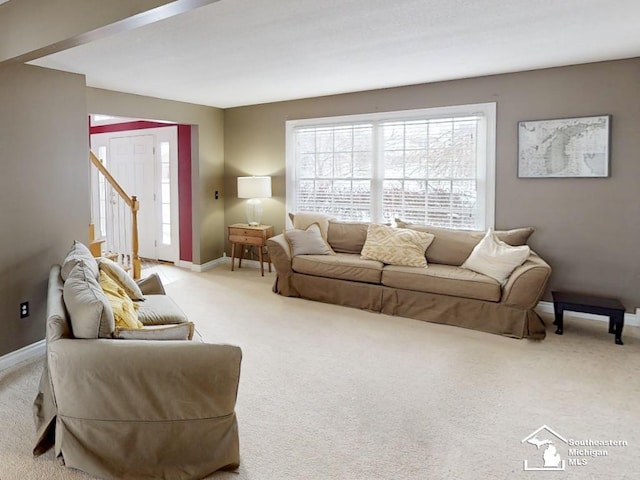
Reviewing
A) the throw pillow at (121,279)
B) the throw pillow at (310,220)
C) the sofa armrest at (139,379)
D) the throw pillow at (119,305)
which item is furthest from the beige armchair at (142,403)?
the throw pillow at (310,220)

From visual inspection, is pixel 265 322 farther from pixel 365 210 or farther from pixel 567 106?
pixel 567 106

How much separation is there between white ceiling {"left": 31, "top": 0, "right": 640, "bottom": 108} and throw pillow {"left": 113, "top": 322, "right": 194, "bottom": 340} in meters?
1.74

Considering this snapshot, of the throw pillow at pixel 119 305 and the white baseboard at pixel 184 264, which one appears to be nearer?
the throw pillow at pixel 119 305

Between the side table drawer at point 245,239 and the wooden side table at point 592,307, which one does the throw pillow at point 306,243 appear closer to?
the side table drawer at point 245,239

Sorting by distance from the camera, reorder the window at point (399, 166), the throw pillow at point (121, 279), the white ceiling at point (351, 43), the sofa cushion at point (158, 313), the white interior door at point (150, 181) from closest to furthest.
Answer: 1. the white ceiling at point (351, 43)
2. the sofa cushion at point (158, 313)
3. the throw pillow at point (121, 279)
4. the window at point (399, 166)
5. the white interior door at point (150, 181)

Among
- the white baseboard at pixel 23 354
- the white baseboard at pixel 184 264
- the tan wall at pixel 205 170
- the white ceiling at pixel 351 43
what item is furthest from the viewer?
the white baseboard at pixel 184 264

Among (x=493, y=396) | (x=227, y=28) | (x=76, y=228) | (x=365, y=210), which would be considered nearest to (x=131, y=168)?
(x=76, y=228)

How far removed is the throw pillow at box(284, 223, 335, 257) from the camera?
16.8 feet

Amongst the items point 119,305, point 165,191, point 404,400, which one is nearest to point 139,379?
point 119,305

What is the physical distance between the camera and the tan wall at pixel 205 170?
19.0 ft

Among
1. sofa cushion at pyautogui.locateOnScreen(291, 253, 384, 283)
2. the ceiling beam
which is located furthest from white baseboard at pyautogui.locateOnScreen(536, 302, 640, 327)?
the ceiling beam

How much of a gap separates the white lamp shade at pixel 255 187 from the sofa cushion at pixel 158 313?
118 inches

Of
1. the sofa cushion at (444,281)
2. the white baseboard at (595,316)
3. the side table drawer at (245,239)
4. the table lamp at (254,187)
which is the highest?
the table lamp at (254,187)

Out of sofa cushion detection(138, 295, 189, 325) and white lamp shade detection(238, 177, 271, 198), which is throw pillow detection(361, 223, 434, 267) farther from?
sofa cushion detection(138, 295, 189, 325)
